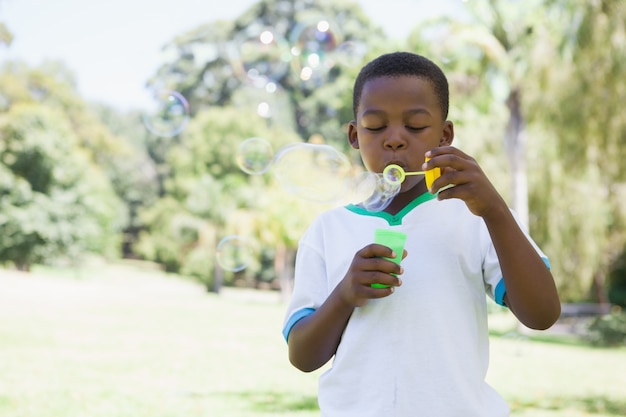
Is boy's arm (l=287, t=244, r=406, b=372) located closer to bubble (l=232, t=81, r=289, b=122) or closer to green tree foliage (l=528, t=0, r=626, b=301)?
green tree foliage (l=528, t=0, r=626, b=301)

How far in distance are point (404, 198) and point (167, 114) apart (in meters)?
4.68

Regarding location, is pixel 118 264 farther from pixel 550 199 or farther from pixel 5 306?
pixel 550 199

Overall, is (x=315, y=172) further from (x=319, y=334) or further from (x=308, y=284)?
(x=319, y=334)

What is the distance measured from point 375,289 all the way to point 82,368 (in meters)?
7.14

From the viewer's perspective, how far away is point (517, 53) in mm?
14398

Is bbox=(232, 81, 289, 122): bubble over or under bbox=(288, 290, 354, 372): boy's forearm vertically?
over

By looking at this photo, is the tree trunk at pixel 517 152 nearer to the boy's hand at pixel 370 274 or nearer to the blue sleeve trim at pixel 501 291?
the blue sleeve trim at pixel 501 291

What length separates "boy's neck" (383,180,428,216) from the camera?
1687 mm

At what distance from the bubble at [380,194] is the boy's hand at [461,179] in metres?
0.26

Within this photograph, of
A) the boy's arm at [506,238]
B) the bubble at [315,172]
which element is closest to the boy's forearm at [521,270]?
the boy's arm at [506,238]

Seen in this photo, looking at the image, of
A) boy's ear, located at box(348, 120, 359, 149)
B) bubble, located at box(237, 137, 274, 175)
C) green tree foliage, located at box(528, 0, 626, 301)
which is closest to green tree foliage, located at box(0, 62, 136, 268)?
green tree foliage, located at box(528, 0, 626, 301)

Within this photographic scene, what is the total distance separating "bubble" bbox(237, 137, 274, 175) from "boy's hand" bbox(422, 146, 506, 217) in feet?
11.7

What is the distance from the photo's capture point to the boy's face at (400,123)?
1.60 m

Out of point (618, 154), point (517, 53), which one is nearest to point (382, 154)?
point (618, 154)
